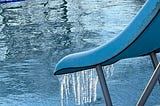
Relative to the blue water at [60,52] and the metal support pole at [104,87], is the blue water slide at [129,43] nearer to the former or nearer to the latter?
the metal support pole at [104,87]

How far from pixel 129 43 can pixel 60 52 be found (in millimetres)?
6277

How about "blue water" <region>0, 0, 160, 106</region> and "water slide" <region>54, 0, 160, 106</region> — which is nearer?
"water slide" <region>54, 0, 160, 106</region>

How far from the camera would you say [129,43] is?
9.23 feet

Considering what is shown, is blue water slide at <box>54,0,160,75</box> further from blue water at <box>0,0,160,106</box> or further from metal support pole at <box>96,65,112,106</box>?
blue water at <box>0,0,160,106</box>

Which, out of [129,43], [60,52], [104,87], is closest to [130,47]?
[129,43]

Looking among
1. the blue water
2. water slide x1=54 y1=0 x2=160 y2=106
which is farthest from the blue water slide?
the blue water

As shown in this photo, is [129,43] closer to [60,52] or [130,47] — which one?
[130,47]

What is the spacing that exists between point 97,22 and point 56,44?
2601 mm

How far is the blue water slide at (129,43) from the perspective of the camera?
2.77 meters

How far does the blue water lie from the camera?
6055 mm

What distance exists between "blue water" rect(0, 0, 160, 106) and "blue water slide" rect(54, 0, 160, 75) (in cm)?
41

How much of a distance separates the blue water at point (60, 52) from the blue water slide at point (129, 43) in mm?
410

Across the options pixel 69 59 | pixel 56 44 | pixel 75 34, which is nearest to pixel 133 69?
pixel 56 44

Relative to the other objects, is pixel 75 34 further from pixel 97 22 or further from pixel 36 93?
pixel 36 93
